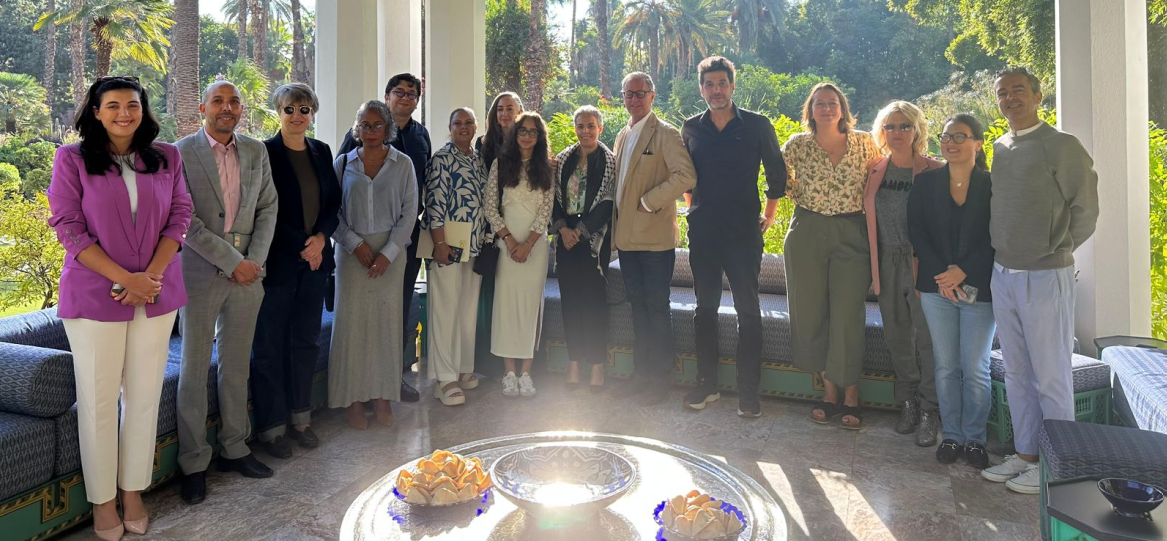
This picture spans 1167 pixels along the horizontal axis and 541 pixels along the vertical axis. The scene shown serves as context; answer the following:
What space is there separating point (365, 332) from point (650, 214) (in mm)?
1591

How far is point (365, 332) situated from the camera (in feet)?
12.3

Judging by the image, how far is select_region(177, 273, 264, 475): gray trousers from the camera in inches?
116

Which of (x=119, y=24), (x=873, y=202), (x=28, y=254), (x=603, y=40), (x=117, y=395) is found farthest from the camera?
(x=603, y=40)

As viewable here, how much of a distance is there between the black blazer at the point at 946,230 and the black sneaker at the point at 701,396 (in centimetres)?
128

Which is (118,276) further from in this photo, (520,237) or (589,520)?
(520,237)

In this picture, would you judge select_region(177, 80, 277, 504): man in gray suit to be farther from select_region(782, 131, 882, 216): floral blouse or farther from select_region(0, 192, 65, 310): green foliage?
select_region(0, 192, 65, 310): green foliage

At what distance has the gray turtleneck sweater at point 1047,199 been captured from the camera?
2.88 metres

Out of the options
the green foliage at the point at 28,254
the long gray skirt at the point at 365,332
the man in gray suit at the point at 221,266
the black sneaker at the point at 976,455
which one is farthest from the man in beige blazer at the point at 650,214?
the green foliage at the point at 28,254

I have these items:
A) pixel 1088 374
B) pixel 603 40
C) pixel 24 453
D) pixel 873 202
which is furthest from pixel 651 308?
pixel 603 40

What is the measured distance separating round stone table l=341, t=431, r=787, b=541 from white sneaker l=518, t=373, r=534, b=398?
2101mm

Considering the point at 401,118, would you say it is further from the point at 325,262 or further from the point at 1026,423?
the point at 1026,423

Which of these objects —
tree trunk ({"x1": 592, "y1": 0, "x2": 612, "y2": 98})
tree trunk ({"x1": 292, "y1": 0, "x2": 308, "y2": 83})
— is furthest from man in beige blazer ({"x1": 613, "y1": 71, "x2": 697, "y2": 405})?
tree trunk ({"x1": 292, "y1": 0, "x2": 308, "y2": 83})

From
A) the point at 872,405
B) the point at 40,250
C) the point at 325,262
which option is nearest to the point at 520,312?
the point at 325,262

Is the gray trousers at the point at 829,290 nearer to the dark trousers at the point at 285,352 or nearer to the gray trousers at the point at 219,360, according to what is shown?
the dark trousers at the point at 285,352
